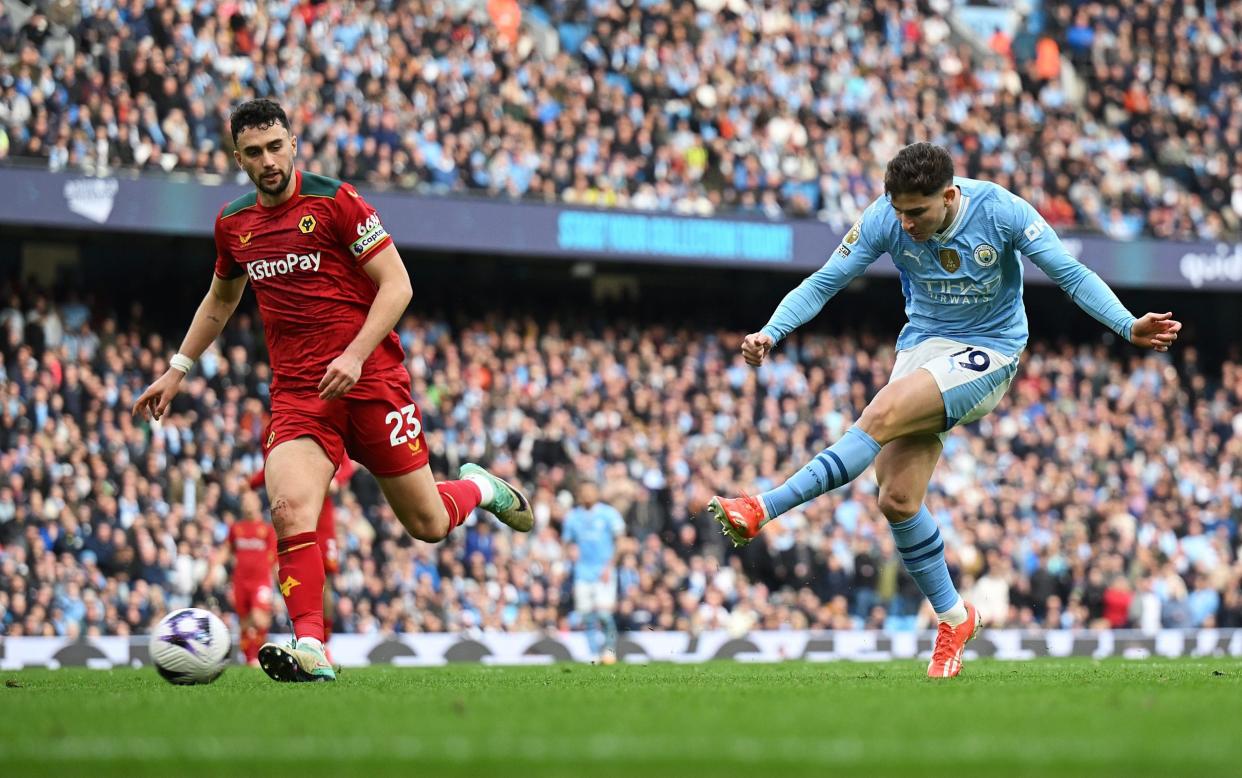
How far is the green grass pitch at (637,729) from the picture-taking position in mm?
4602

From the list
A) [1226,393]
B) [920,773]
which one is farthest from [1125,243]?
[920,773]

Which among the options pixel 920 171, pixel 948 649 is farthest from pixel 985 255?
pixel 948 649

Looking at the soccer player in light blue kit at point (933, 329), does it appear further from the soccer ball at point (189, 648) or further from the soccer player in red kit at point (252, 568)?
the soccer player in red kit at point (252, 568)

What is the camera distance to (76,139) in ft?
62.7

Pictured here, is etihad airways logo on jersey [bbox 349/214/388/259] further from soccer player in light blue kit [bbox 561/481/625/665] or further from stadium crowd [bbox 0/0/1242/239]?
stadium crowd [bbox 0/0/1242/239]

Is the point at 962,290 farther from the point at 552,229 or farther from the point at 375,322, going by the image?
the point at 552,229

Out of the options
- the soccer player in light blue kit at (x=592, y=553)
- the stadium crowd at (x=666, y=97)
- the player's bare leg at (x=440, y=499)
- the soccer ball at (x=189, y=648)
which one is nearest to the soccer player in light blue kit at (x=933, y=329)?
the player's bare leg at (x=440, y=499)

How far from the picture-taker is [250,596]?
14688 mm

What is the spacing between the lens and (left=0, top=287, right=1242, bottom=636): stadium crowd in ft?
58.9

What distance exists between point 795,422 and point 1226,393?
8.31m

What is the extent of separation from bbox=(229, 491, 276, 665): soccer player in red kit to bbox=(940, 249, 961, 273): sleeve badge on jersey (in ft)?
25.8

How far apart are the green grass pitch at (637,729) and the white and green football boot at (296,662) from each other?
8 centimetres

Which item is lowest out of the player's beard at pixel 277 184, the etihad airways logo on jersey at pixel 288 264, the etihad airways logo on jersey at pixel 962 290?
the etihad airways logo on jersey at pixel 962 290

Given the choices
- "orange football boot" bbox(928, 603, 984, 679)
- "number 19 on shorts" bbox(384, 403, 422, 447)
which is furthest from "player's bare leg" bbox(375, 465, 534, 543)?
"orange football boot" bbox(928, 603, 984, 679)
